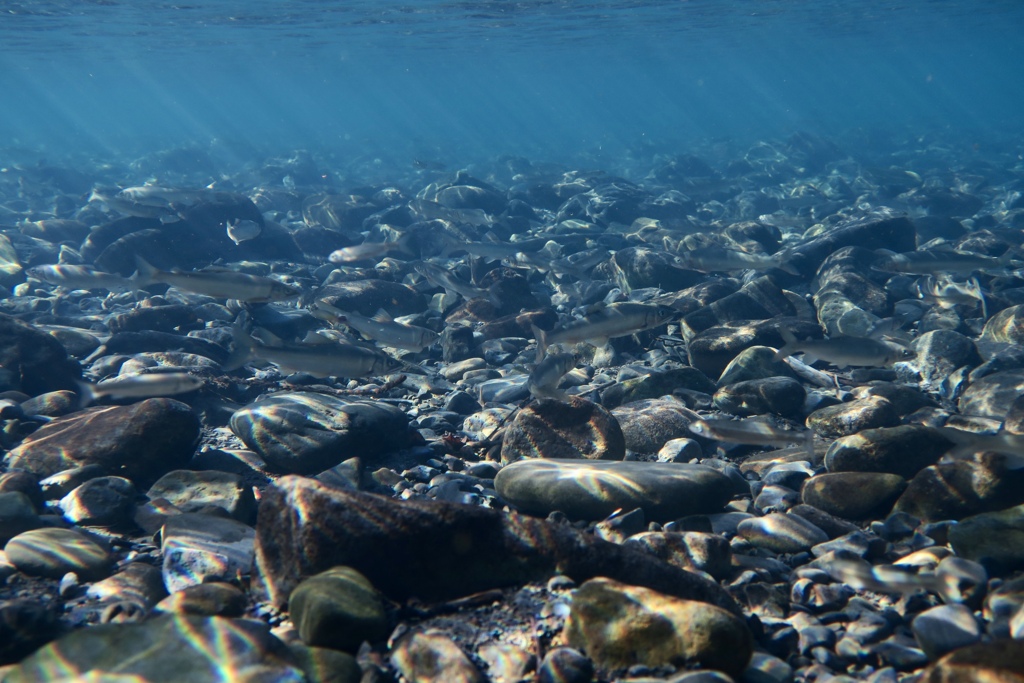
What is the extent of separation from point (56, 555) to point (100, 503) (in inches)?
32.0

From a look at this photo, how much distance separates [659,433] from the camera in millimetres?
5938

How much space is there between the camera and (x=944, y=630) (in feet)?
9.04

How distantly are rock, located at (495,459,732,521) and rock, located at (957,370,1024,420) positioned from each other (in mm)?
3568

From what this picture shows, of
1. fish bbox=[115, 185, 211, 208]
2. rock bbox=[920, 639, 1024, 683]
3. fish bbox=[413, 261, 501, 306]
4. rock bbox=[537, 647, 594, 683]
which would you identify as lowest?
fish bbox=[413, 261, 501, 306]

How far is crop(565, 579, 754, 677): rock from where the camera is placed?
98.5 inches

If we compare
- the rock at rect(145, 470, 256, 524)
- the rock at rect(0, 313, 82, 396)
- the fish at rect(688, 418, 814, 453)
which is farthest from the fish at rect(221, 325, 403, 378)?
the fish at rect(688, 418, 814, 453)

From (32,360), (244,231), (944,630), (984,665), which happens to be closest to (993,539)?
(944,630)

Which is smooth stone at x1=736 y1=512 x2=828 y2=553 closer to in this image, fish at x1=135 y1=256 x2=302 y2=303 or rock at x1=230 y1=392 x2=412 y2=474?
rock at x1=230 y1=392 x2=412 y2=474

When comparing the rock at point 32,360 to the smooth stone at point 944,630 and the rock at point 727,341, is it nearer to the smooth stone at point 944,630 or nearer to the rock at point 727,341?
the rock at point 727,341

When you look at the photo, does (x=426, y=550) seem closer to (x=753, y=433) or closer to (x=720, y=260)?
(x=753, y=433)

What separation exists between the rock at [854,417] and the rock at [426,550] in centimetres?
334

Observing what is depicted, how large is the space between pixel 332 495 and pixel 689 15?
4385cm

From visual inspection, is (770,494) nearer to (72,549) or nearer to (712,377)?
(712,377)

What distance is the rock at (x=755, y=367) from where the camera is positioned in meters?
7.17
